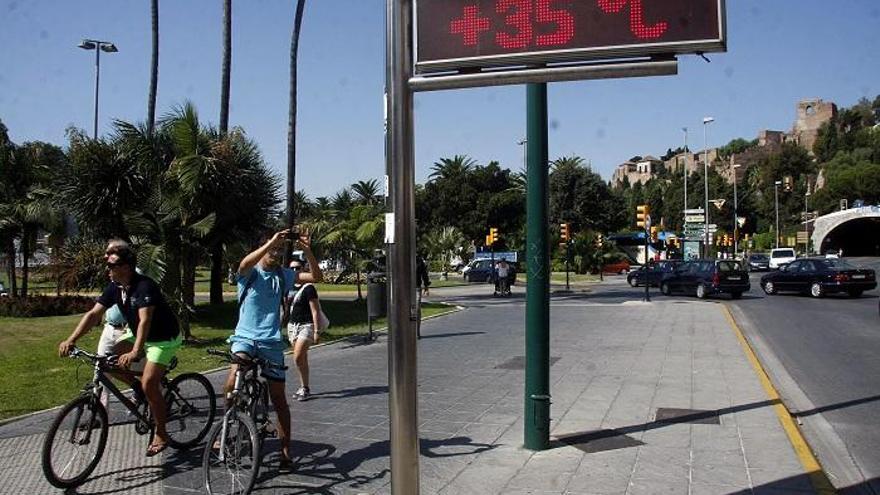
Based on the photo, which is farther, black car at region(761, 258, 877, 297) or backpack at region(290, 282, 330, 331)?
black car at region(761, 258, 877, 297)

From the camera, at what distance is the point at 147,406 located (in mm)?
6047

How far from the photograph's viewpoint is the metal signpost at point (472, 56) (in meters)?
3.73

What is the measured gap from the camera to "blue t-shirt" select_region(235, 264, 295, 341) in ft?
18.2

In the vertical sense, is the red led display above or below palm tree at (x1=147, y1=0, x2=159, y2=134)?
below

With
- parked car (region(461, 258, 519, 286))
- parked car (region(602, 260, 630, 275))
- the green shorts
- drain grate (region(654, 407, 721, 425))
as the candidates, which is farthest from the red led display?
parked car (region(602, 260, 630, 275))

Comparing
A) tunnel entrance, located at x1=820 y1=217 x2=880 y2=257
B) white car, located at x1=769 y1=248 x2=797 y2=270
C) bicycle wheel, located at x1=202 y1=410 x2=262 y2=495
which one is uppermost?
tunnel entrance, located at x1=820 y1=217 x2=880 y2=257

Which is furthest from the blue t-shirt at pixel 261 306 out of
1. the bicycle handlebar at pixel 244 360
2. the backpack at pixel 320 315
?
the backpack at pixel 320 315

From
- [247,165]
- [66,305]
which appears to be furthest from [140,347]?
[66,305]

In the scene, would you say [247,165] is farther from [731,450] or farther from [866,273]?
[866,273]

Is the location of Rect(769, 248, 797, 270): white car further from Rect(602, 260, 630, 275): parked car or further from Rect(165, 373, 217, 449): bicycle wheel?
Rect(165, 373, 217, 449): bicycle wheel

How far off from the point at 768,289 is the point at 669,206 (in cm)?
10075

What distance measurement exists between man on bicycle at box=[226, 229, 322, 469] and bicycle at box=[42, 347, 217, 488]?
78 centimetres

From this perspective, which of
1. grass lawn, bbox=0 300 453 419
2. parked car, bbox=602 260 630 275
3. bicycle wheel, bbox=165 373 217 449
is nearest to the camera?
bicycle wheel, bbox=165 373 217 449

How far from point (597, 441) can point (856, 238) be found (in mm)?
102459
